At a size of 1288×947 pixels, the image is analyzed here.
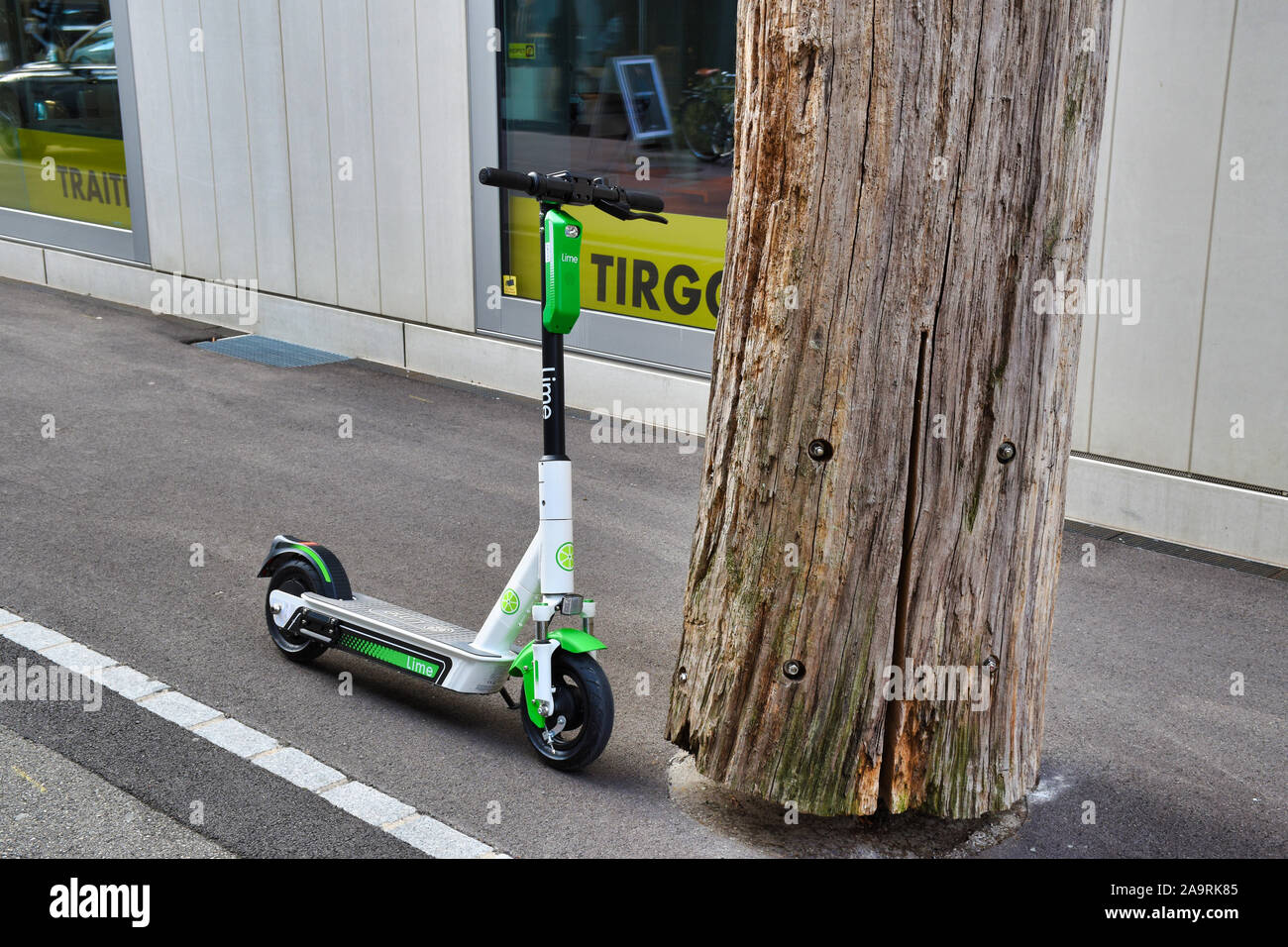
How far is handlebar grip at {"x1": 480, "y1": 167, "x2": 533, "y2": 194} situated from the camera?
3.79 meters

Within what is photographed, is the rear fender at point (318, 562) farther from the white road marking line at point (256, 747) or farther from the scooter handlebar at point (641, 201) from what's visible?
the scooter handlebar at point (641, 201)

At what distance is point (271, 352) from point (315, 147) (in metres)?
1.65

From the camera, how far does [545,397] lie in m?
4.12

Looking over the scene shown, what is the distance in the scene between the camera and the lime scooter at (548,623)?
396cm

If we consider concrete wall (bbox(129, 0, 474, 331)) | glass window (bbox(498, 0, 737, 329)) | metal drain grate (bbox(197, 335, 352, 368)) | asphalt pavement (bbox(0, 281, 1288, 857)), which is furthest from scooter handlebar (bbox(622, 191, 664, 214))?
metal drain grate (bbox(197, 335, 352, 368))

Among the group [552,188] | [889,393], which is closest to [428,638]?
[552,188]

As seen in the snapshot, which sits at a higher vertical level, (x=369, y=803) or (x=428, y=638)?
(x=428, y=638)

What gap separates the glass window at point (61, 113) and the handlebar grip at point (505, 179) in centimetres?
946

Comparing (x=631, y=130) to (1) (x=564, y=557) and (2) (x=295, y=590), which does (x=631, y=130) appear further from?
(1) (x=564, y=557)

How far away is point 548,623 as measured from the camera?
420 cm

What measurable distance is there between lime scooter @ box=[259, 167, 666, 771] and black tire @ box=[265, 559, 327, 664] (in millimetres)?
182

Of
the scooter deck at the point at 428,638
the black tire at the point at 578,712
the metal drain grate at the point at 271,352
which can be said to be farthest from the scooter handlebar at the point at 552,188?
the metal drain grate at the point at 271,352

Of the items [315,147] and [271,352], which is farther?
[271,352]

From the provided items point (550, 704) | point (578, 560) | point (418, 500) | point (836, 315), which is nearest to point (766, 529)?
point (836, 315)
